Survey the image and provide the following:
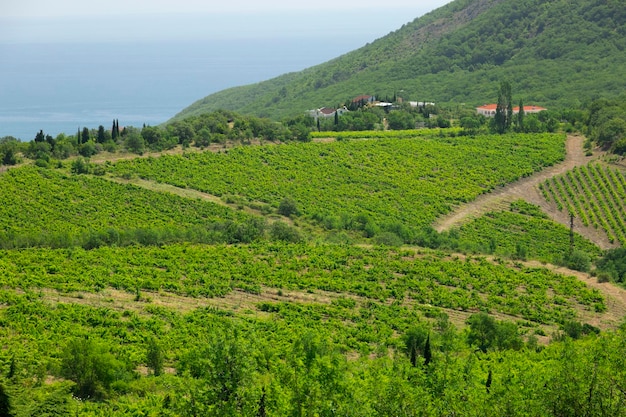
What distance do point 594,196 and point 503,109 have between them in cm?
2235

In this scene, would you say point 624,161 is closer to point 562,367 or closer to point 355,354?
point 355,354

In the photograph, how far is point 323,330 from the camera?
36.3m

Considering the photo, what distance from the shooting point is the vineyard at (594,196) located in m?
60.7

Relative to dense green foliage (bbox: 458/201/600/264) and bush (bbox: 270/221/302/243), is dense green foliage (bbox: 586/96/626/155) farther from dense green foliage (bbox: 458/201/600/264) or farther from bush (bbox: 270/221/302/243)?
bush (bbox: 270/221/302/243)

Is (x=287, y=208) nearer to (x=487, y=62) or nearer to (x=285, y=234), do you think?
(x=285, y=234)

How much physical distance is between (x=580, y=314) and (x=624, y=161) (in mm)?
35064

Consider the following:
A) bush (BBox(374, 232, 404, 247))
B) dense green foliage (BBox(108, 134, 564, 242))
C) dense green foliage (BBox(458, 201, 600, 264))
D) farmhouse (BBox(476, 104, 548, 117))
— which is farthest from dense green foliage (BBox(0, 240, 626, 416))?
farmhouse (BBox(476, 104, 548, 117))

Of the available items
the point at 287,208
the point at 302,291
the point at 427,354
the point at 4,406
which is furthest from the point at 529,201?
the point at 4,406

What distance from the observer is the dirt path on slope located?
198ft

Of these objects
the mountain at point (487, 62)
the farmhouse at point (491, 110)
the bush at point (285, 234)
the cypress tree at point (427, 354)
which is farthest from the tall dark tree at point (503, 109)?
the cypress tree at point (427, 354)

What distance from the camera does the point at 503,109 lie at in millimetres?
86125

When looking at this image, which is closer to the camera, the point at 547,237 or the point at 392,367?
Result: the point at 392,367

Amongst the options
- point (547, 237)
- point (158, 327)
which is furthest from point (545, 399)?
point (547, 237)

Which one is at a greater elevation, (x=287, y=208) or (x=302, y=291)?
(x=287, y=208)
